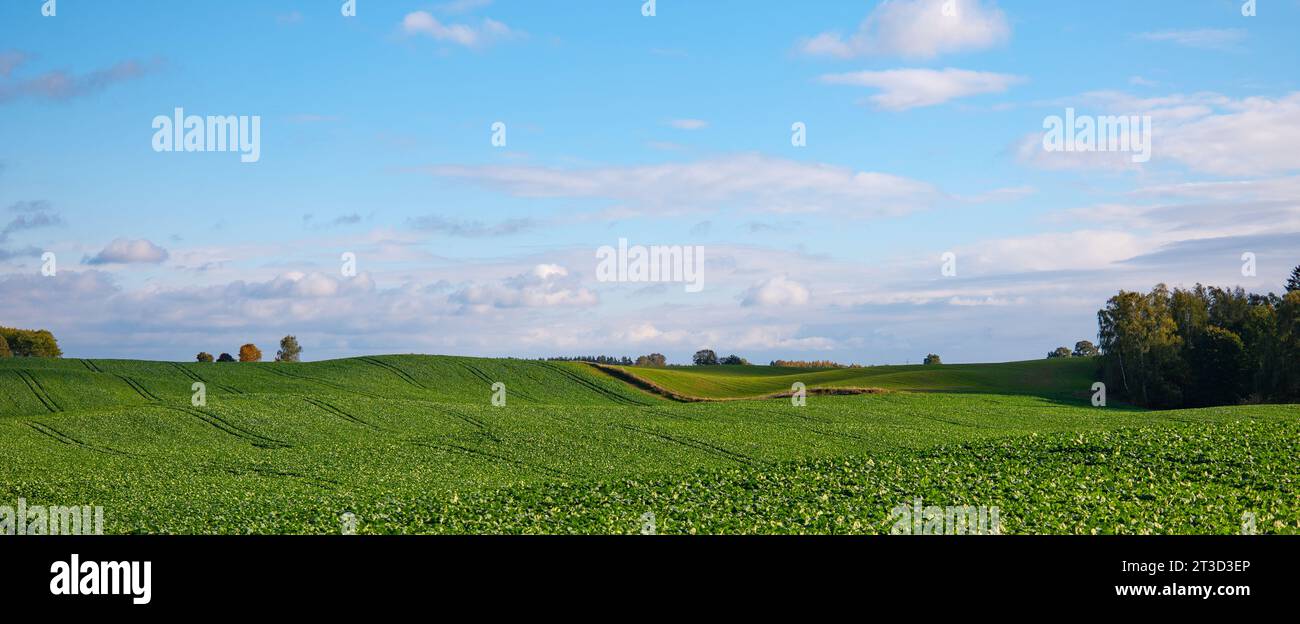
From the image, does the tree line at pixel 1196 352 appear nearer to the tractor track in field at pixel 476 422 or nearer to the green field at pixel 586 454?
the green field at pixel 586 454

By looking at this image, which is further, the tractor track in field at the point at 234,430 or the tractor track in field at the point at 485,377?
the tractor track in field at the point at 485,377

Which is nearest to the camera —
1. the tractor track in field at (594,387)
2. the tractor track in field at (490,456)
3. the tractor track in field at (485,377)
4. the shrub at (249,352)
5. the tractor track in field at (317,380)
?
the tractor track in field at (490,456)

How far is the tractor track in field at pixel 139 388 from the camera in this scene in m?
79.4

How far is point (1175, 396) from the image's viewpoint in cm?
9206

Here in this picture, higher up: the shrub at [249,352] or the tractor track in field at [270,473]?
the shrub at [249,352]

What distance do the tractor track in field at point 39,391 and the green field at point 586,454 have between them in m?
0.26

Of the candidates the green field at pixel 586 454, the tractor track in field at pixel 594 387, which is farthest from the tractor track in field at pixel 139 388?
the tractor track in field at pixel 594 387

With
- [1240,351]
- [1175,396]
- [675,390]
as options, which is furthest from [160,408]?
[1240,351]

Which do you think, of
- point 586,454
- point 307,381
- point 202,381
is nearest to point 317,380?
point 307,381

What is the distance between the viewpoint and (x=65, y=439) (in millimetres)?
57562

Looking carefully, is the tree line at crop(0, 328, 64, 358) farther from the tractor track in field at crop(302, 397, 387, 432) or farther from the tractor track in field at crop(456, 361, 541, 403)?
the tractor track in field at crop(302, 397, 387, 432)

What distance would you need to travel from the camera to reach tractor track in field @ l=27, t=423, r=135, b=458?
54.2 meters
